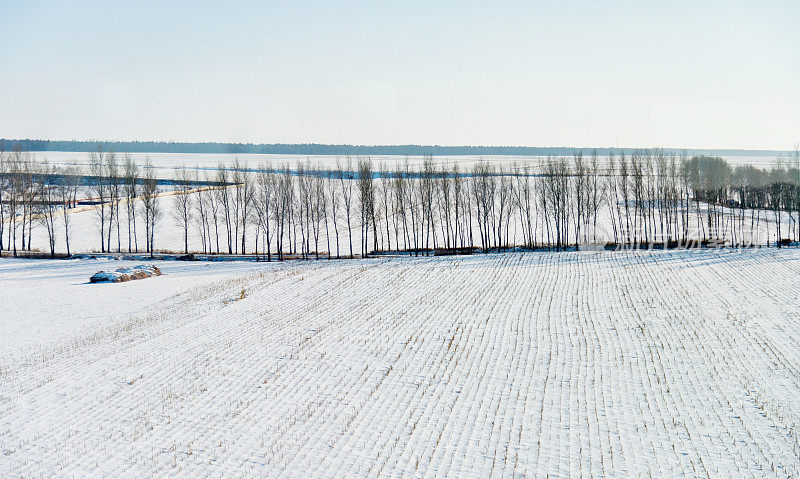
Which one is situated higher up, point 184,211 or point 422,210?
point 184,211

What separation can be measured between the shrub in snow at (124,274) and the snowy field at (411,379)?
6.41 m

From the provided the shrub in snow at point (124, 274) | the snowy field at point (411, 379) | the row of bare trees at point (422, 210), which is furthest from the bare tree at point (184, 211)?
the snowy field at point (411, 379)

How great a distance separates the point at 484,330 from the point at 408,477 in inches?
510

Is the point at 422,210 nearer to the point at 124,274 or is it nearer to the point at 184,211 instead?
the point at 184,211

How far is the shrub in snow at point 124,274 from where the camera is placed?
41.4 meters

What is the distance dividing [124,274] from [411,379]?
3320 centimetres

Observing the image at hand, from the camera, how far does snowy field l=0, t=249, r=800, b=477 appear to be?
1298cm

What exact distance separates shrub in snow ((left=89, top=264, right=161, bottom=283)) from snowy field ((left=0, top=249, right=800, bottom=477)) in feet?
21.0

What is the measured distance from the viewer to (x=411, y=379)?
60.0ft

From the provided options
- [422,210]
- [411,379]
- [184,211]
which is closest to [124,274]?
[184,211]

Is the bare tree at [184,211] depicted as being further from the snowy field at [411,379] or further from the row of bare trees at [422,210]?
the snowy field at [411,379]

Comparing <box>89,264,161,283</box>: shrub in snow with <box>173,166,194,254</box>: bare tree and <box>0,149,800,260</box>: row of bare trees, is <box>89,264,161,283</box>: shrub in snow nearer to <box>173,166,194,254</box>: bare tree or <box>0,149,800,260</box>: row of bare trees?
Answer: <box>0,149,800,260</box>: row of bare trees

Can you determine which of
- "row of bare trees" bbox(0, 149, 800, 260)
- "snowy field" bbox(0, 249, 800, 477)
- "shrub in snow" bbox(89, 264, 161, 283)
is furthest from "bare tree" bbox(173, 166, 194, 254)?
"snowy field" bbox(0, 249, 800, 477)

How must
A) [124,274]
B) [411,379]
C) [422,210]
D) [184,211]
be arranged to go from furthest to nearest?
[422,210] → [184,211] → [124,274] → [411,379]
